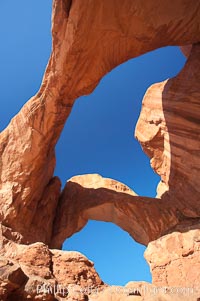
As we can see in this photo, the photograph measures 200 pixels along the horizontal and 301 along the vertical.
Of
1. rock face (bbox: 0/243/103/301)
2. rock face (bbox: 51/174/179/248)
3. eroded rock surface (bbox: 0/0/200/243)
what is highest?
eroded rock surface (bbox: 0/0/200/243)

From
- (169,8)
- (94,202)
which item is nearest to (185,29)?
(169,8)

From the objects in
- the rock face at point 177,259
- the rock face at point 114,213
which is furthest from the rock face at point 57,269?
the rock face at point 114,213

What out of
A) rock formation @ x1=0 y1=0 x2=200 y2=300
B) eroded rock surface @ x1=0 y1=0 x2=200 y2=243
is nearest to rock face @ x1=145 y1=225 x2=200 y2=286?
rock formation @ x1=0 y1=0 x2=200 y2=300

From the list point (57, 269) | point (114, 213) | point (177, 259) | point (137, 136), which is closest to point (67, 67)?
point (137, 136)

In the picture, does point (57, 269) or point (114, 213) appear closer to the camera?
point (57, 269)

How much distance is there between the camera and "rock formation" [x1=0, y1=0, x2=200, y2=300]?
7902 millimetres

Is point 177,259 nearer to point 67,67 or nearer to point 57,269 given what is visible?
point 57,269

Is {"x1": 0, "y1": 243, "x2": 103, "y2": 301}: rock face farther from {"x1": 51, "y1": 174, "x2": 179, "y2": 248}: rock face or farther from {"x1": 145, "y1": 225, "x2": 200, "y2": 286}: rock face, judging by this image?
{"x1": 51, "y1": 174, "x2": 179, "y2": 248}: rock face

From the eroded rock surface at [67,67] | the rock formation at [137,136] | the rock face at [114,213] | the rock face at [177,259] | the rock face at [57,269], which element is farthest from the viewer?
the rock face at [114,213]

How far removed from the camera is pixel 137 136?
492 inches

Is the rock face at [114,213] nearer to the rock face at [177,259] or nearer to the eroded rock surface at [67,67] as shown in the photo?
the eroded rock surface at [67,67]

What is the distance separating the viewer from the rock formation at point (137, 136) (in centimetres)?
790

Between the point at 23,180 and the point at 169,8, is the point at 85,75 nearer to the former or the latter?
the point at 169,8

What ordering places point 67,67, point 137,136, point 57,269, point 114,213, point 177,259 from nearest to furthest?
1. point 57,269
2. point 177,259
3. point 67,67
4. point 114,213
5. point 137,136
